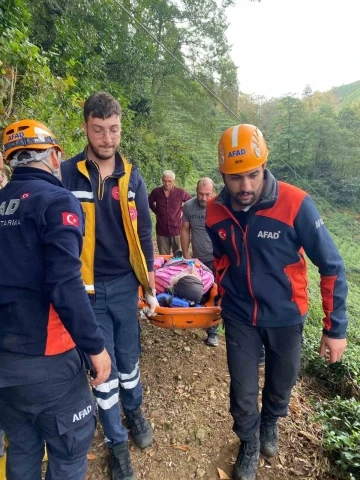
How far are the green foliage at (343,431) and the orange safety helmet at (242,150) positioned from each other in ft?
6.90

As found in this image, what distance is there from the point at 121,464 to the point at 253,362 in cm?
109

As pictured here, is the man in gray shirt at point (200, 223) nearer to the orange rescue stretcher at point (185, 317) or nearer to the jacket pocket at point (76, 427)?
the orange rescue stretcher at point (185, 317)

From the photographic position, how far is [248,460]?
7.35 feet

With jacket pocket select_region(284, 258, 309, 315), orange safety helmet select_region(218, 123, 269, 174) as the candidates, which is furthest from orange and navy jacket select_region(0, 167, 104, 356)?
jacket pocket select_region(284, 258, 309, 315)

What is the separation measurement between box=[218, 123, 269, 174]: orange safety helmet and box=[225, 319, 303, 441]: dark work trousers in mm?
1026

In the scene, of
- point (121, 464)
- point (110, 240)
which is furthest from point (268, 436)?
point (110, 240)

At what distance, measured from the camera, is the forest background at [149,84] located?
3.88m

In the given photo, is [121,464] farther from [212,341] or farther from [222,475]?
[212,341]

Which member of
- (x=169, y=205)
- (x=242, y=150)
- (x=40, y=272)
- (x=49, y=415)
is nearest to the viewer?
(x=40, y=272)

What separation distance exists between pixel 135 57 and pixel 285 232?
1177 centimetres

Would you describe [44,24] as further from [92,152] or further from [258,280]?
[258,280]

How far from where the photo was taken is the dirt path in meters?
2.31

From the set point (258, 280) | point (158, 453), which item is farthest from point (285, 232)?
point (158, 453)

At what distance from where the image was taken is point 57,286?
1287 mm
